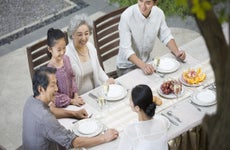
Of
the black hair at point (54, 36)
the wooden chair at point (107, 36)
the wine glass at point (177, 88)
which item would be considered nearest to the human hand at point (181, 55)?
the wine glass at point (177, 88)

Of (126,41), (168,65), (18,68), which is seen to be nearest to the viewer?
(168,65)

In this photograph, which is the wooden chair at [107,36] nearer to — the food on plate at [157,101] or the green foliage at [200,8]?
the food on plate at [157,101]

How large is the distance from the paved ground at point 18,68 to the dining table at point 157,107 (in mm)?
1322

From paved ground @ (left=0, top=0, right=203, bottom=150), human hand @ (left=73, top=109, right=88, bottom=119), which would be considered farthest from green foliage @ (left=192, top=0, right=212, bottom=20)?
paved ground @ (left=0, top=0, right=203, bottom=150)

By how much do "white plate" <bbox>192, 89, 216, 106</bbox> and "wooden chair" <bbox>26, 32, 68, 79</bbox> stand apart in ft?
4.08

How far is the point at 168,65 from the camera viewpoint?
13.4 ft

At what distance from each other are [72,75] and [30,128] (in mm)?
691

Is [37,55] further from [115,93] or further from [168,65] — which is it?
[168,65]

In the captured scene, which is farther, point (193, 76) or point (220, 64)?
point (193, 76)

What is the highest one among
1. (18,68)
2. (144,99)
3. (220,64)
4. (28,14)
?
(220,64)

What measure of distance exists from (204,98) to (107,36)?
1.29 m

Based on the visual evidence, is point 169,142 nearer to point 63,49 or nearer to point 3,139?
point 63,49

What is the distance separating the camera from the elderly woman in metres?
3.95

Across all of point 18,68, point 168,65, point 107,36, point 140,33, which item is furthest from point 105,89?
point 18,68
